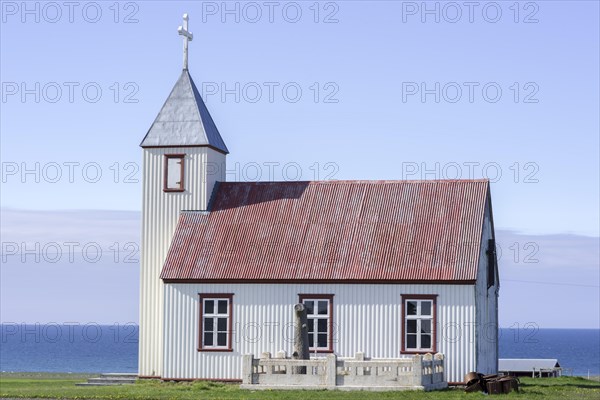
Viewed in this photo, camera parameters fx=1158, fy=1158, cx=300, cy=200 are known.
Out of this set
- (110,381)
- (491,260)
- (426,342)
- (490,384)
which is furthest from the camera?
(491,260)

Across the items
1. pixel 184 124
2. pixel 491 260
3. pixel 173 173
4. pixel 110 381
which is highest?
pixel 184 124

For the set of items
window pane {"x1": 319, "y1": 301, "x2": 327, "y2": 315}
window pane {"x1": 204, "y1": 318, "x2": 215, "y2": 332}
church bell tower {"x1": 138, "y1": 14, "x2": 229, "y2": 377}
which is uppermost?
church bell tower {"x1": 138, "y1": 14, "x2": 229, "y2": 377}

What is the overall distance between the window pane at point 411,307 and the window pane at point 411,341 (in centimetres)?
86

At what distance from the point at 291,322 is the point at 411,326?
4.43m

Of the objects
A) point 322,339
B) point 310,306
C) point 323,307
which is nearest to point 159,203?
point 310,306

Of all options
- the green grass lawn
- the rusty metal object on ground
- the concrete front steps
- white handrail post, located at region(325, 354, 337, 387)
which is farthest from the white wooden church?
white handrail post, located at region(325, 354, 337, 387)

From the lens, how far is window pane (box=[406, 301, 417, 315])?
41.8 metres

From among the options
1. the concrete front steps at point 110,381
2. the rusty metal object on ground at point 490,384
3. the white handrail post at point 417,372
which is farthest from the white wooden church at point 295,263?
the white handrail post at point 417,372

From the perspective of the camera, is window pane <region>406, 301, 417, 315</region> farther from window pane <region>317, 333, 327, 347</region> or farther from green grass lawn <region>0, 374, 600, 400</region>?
green grass lawn <region>0, 374, 600, 400</region>

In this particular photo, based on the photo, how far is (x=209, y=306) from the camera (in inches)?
1720

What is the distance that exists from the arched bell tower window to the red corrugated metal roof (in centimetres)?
118

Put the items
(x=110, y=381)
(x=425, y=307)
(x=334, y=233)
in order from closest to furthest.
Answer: (x=425, y=307) < (x=334, y=233) < (x=110, y=381)

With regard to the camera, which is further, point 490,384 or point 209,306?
point 209,306

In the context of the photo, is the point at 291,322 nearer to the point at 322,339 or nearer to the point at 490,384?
the point at 322,339
